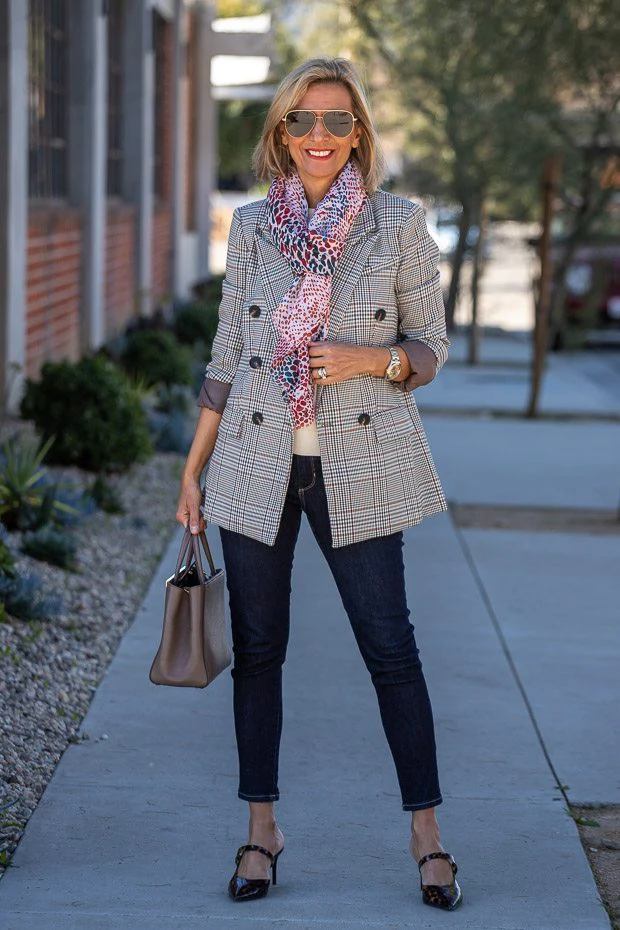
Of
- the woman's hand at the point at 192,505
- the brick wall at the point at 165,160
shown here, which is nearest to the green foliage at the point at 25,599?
the woman's hand at the point at 192,505

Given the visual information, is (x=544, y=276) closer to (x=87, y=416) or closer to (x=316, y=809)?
(x=87, y=416)

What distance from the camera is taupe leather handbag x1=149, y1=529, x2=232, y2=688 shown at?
3.39 meters

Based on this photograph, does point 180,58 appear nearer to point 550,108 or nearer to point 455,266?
point 455,266

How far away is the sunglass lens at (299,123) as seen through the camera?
335cm

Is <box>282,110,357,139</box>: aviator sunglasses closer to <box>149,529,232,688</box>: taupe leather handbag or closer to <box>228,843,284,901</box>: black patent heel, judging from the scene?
<box>149,529,232,688</box>: taupe leather handbag

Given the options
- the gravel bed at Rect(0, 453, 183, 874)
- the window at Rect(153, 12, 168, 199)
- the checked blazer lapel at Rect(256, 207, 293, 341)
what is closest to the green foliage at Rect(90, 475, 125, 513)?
the gravel bed at Rect(0, 453, 183, 874)

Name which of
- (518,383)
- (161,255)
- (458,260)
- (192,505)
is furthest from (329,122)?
(161,255)

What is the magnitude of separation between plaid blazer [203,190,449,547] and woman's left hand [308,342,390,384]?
6 centimetres

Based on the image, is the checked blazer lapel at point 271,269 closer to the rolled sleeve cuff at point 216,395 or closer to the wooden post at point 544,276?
the rolled sleeve cuff at point 216,395

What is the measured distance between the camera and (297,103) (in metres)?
3.37

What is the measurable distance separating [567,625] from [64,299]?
6.60 metres

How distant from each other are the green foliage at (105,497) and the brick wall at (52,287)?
9.77ft

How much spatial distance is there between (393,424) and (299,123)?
723 millimetres

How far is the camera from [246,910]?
337cm
